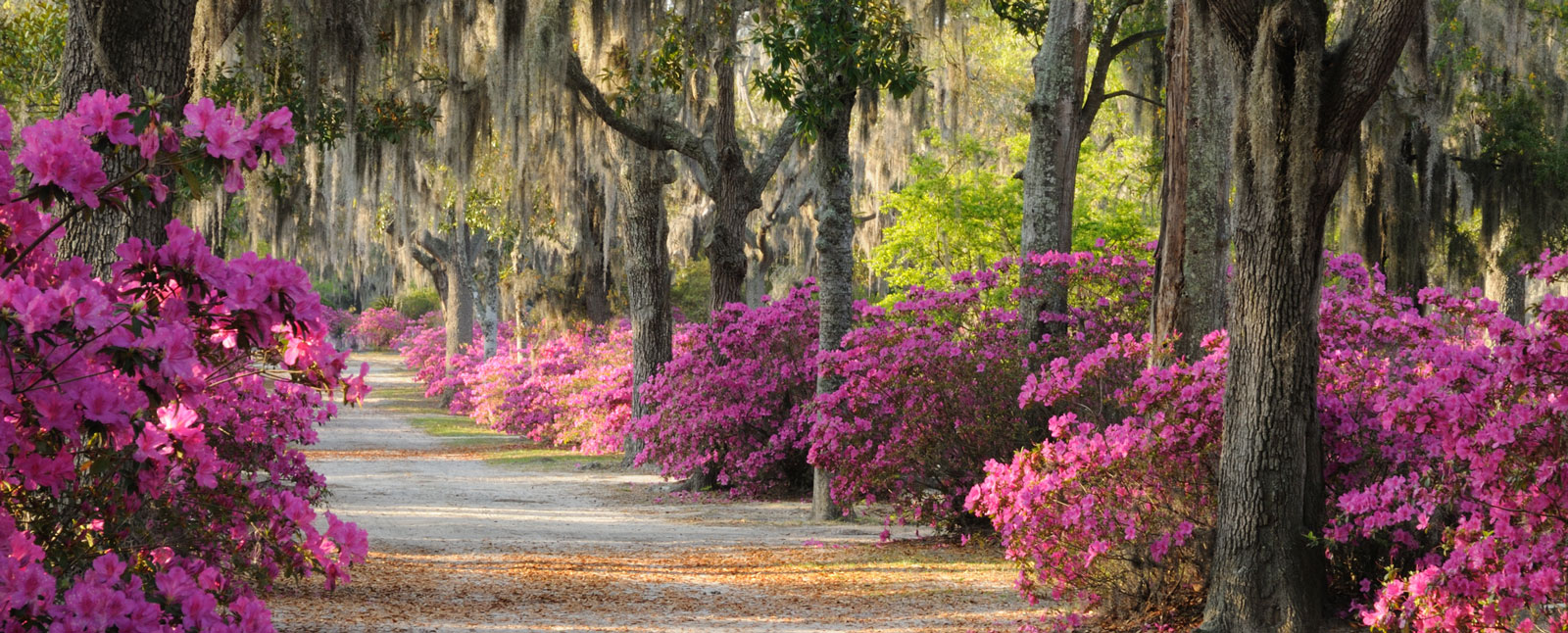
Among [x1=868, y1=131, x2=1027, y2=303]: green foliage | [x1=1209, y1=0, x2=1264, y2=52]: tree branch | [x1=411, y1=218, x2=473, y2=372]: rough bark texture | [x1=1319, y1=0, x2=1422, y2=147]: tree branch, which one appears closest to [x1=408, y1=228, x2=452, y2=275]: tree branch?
[x1=411, y1=218, x2=473, y2=372]: rough bark texture

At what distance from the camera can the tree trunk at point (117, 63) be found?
5.97m

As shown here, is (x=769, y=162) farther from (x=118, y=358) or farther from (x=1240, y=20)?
(x=118, y=358)

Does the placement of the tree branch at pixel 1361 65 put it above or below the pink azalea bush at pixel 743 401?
above

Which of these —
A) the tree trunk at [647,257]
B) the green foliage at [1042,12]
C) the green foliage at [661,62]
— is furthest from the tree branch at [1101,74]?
the tree trunk at [647,257]

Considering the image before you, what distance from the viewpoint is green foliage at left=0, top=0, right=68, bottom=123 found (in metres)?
11.0

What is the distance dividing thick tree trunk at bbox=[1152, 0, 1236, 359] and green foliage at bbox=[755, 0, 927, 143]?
9.22ft

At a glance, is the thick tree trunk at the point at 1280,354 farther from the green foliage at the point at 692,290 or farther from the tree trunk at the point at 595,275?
the green foliage at the point at 692,290

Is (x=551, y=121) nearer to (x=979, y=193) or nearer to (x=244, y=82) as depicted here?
(x=244, y=82)

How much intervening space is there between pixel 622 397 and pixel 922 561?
803cm

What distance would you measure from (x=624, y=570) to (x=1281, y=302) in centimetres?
469

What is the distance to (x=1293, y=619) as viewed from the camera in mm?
5383

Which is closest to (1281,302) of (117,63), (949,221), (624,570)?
(624,570)

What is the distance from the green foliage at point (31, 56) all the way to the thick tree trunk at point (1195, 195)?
9.03m

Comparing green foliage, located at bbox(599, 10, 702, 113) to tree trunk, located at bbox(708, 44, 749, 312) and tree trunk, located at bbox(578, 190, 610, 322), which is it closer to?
tree trunk, located at bbox(708, 44, 749, 312)
